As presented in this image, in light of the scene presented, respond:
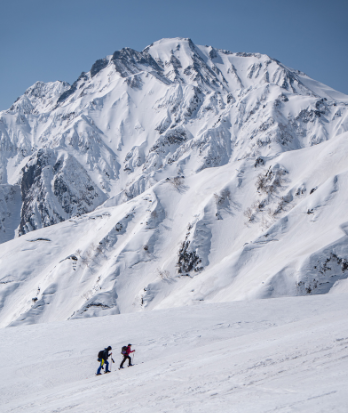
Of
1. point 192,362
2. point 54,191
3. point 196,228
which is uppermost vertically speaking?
point 54,191

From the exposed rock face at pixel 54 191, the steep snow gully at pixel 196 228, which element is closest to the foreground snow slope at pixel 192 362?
the steep snow gully at pixel 196 228

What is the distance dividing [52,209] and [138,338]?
118753 millimetres

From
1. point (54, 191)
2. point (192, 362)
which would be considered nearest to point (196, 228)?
point (192, 362)

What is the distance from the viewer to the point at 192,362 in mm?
10609

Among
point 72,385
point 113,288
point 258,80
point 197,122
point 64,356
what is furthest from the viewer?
point 258,80

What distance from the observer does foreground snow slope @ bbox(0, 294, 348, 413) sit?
297 inches

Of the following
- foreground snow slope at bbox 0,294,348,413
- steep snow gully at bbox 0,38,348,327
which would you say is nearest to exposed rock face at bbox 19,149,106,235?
steep snow gully at bbox 0,38,348,327

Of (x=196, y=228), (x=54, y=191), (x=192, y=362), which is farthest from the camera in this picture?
(x=54, y=191)

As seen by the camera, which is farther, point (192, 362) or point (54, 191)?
point (54, 191)

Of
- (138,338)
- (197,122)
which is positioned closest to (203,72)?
Answer: (197,122)

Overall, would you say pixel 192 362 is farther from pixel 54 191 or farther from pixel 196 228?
pixel 54 191

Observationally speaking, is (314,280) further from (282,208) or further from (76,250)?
(76,250)

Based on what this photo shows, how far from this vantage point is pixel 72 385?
10.6 m

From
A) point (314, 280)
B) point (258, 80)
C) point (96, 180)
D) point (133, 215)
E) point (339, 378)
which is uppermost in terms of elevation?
point (258, 80)
